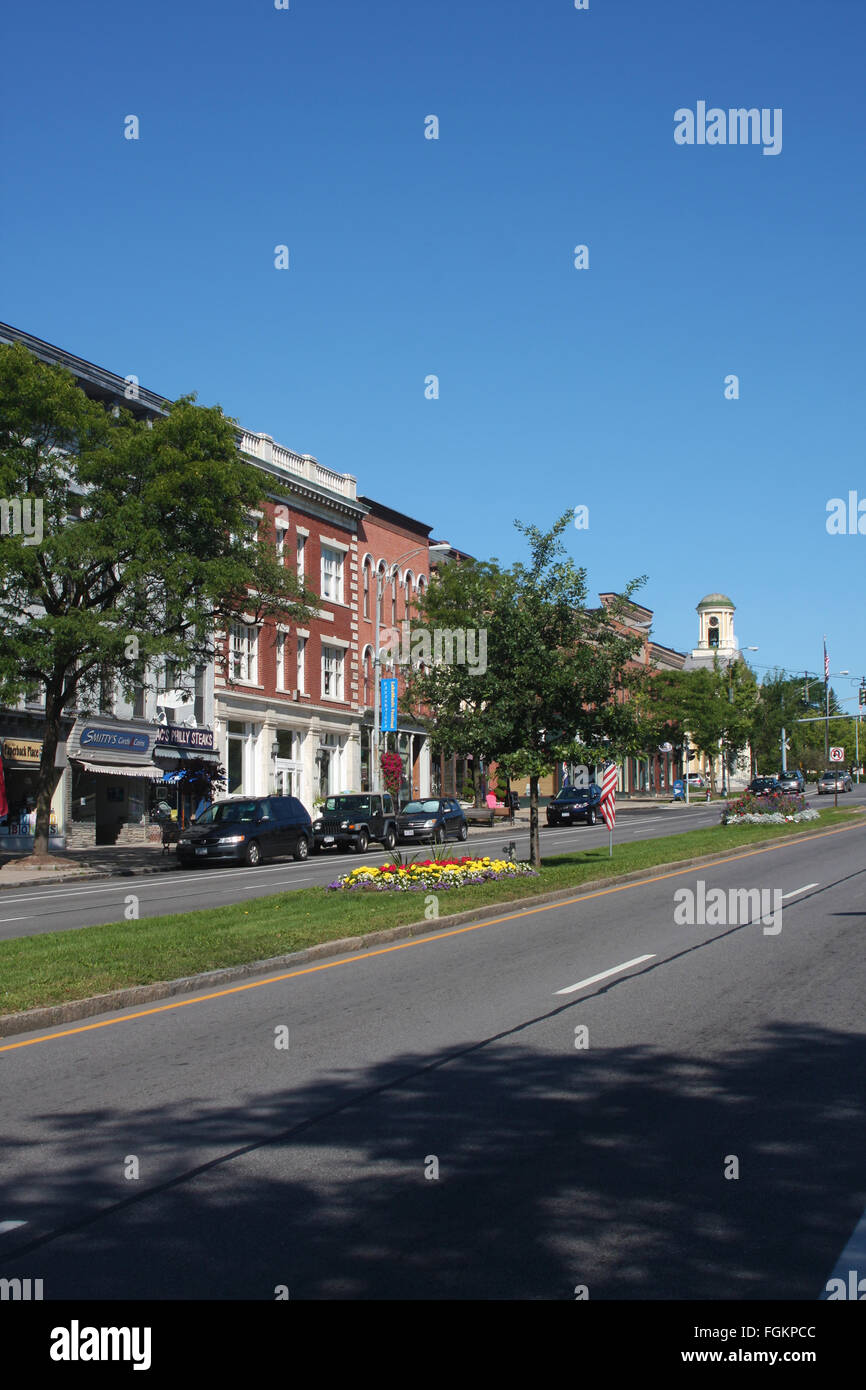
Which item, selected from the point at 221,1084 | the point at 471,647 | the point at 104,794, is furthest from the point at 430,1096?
the point at 104,794

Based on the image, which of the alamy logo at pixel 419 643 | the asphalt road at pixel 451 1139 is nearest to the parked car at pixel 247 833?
the alamy logo at pixel 419 643

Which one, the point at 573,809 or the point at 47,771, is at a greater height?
the point at 47,771

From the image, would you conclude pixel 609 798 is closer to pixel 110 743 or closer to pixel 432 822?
pixel 432 822

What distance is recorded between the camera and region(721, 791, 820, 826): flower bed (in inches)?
1647

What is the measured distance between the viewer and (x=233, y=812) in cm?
3353

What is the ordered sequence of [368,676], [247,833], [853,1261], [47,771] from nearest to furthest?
[853,1261]
[47,771]
[247,833]
[368,676]

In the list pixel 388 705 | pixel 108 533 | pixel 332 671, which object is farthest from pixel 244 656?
pixel 108 533

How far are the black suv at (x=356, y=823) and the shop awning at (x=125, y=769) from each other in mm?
5725

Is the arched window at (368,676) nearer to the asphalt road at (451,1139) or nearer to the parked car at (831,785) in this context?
the parked car at (831,785)

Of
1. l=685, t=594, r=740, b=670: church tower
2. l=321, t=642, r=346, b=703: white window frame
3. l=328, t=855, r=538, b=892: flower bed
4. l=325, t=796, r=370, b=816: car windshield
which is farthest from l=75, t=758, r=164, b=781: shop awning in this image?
l=685, t=594, r=740, b=670: church tower

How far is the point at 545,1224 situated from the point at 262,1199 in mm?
→ 1237

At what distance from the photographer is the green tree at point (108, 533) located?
29.1 metres

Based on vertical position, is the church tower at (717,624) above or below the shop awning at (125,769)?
above

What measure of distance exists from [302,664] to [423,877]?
3281cm
